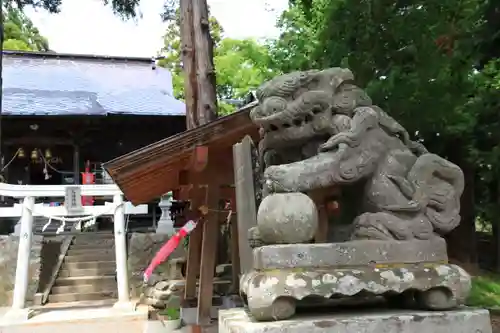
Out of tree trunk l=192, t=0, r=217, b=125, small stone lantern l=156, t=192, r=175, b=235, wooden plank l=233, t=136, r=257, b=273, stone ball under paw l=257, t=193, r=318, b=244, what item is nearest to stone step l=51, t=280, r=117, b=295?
small stone lantern l=156, t=192, r=175, b=235

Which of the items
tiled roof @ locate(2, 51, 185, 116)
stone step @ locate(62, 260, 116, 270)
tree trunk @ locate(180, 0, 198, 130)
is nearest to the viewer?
tree trunk @ locate(180, 0, 198, 130)

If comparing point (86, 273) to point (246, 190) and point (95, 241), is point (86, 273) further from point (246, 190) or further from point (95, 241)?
point (246, 190)

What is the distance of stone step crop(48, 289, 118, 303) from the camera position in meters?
12.6

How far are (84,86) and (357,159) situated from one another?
19.2 metres

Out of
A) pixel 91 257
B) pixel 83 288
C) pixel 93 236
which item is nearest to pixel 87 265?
pixel 91 257

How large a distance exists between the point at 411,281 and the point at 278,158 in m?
1.06

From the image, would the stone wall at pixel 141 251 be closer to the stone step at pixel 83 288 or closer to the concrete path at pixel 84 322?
the stone step at pixel 83 288

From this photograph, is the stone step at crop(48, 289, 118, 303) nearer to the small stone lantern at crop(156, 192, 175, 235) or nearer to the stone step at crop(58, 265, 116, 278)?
the stone step at crop(58, 265, 116, 278)

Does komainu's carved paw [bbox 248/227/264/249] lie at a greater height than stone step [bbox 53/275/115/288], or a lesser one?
greater

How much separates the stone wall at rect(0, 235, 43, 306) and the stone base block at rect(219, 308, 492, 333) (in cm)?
1172

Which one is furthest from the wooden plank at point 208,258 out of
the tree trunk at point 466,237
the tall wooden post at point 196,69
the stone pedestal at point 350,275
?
the tree trunk at point 466,237

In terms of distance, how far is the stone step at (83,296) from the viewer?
12.6m

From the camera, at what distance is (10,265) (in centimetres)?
1336

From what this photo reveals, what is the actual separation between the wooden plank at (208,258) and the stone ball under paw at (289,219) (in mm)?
4236
